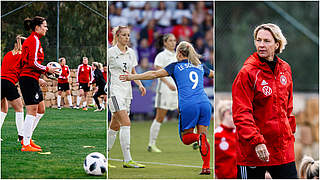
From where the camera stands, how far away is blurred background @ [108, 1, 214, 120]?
9820 mm

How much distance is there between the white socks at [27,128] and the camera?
460 centimetres

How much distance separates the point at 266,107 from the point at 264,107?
0.5 inches

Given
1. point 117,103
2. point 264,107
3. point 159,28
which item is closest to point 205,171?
point 117,103

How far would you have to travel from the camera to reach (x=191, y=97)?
5.54 meters

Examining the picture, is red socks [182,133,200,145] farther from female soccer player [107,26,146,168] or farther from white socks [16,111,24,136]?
white socks [16,111,24,136]

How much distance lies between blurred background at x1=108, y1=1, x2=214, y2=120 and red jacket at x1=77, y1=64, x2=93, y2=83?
4183 mm

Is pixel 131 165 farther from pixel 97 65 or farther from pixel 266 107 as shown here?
pixel 266 107

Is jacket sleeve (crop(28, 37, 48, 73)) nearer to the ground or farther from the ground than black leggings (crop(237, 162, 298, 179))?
farther from the ground

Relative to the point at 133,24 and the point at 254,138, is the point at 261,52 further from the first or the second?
the point at 133,24

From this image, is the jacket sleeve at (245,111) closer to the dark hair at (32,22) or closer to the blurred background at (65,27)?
the blurred background at (65,27)

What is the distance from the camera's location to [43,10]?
4645 millimetres

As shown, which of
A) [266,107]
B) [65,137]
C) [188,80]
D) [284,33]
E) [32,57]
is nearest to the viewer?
[266,107]

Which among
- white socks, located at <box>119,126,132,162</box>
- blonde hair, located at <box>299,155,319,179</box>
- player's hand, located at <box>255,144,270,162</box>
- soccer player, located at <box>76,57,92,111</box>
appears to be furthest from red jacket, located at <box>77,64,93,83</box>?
blonde hair, located at <box>299,155,319,179</box>

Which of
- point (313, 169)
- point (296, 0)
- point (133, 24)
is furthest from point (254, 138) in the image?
point (296, 0)
